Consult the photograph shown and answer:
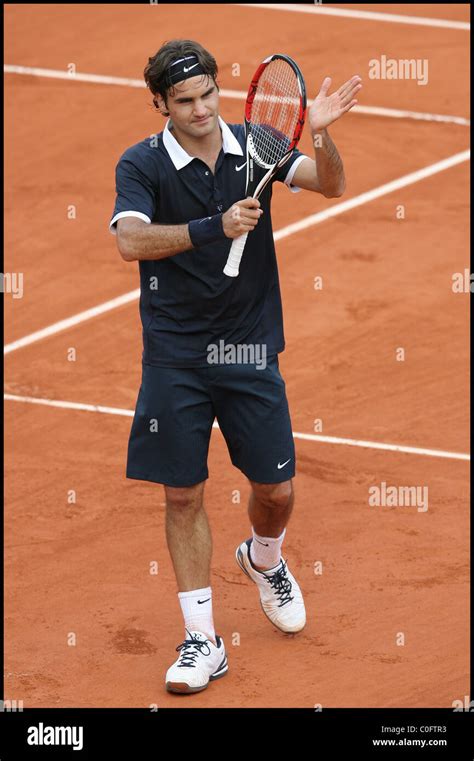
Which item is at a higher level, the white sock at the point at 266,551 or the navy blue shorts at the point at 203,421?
the navy blue shorts at the point at 203,421

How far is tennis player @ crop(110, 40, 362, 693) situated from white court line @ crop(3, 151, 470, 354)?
4.36m

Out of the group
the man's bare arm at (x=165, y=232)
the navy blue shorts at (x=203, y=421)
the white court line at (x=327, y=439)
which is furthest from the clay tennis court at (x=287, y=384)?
the man's bare arm at (x=165, y=232)

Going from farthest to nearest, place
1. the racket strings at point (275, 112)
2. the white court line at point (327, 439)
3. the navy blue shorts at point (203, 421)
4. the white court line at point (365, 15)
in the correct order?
the white court line at point (365, 15), the white court line at point (327, 439), the navy blue shorts at point (203, 421), the racket strings at point (275, 112)

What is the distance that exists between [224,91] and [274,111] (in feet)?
27.3

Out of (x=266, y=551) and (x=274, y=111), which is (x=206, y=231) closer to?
(x=274, y=111)

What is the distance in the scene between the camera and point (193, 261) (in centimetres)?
659

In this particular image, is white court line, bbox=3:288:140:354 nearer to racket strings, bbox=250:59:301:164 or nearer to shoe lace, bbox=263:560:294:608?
shoe lace, bbox=263:560:294:608

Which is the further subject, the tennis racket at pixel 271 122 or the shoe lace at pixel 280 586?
the shoe lace at pixel 280 586

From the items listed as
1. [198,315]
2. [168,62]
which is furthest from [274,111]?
[198,315]

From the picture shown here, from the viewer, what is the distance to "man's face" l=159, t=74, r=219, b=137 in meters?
6.36

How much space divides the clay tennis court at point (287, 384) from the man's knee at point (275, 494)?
771 millimetres

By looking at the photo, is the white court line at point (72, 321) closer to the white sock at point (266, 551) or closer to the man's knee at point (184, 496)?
the white sock at point (266, 551)

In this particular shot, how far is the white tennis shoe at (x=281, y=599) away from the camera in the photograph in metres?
7.29

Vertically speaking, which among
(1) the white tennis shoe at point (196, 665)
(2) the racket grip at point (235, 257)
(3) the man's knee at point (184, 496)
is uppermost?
(2) the racket grip at point (235, 257)
